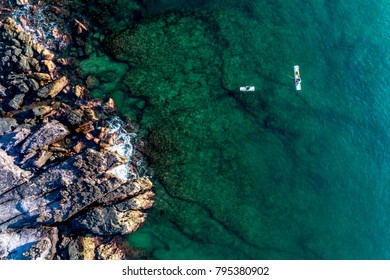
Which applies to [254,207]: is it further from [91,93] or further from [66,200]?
[91,93]

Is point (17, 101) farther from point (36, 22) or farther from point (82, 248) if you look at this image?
point (82, 248)

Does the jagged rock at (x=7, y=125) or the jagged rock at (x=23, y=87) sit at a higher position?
the jagged rock at (x=23, y=87)

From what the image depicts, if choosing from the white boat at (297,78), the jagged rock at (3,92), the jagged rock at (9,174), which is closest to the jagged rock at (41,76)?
the jagged rock at (3,92)

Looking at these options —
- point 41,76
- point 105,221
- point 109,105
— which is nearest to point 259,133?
point 109,105

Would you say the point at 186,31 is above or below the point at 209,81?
above

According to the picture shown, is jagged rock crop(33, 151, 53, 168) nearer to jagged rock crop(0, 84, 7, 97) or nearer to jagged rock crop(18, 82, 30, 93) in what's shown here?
jagged rock crop(18, 82, 30, 93)

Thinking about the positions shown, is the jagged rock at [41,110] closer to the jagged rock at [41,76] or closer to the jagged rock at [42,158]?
the jagged rock at [41,76]
